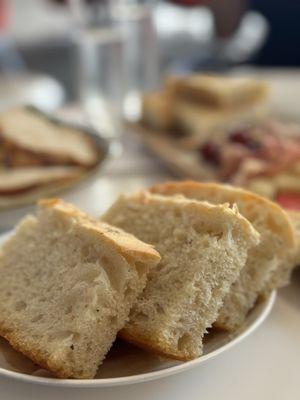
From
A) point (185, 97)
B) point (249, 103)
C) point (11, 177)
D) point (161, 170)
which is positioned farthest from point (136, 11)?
point (11, 177)

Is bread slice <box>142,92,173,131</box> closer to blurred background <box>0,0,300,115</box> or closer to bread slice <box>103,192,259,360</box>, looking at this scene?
blurred background <box>0,0,300,115</box>

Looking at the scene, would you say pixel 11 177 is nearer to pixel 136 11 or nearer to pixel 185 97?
pixel 185 97

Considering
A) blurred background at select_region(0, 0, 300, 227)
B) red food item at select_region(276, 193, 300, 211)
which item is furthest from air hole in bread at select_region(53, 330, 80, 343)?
red food item at select_region(276, 193, 300, 211)

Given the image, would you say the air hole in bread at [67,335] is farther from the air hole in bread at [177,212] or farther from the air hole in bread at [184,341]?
the air hole in bread at [177,212]

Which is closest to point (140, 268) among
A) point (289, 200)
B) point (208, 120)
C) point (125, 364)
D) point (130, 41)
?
point (125, 364)

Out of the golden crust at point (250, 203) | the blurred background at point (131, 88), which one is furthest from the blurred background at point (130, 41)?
the golden crust at point (250, 203)

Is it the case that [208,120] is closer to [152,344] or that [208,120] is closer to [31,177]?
[31,177]

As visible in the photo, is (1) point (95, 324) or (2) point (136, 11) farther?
(2) point (136, 11)
